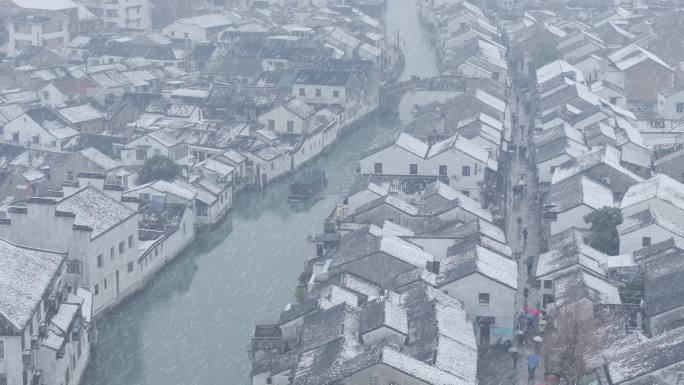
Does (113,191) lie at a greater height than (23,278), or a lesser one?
greater

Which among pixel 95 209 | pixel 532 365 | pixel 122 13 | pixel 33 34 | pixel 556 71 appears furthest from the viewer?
pixel 122 13

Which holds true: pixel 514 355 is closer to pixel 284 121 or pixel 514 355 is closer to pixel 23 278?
pixel 23 278

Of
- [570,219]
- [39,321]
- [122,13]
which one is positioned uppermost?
[122,13]

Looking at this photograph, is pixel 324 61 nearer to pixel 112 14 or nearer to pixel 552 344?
pixel 112 14

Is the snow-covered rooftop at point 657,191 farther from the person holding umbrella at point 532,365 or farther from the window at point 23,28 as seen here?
the window at point 23,28

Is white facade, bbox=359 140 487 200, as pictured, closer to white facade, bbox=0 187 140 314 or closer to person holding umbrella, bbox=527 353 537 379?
white facade, bbox=0 187 140 314

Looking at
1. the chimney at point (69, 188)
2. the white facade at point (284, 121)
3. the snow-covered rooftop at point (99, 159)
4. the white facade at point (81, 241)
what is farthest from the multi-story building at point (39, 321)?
the white facade at point (284, 121)

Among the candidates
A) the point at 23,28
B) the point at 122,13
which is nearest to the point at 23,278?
the point at 23,28

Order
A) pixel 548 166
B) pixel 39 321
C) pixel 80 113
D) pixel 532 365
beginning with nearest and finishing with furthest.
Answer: pixel 39 321 → pixel 532 365 → pixel 548 166 → pixel 80 113

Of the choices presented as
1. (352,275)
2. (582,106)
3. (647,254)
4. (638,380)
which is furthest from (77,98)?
(638,380)
